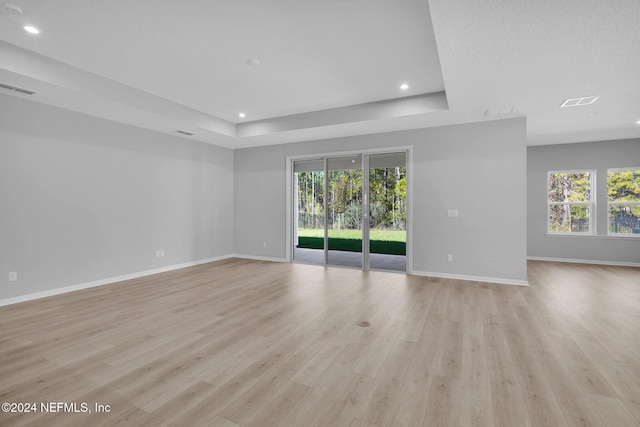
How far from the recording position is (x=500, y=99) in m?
3.89

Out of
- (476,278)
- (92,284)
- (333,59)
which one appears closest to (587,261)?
(476,278)

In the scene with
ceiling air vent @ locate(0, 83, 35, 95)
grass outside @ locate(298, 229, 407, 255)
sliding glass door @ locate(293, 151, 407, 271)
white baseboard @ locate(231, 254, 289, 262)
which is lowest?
white baseboard @ locate(231, 254, 289, 262)

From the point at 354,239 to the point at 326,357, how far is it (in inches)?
162

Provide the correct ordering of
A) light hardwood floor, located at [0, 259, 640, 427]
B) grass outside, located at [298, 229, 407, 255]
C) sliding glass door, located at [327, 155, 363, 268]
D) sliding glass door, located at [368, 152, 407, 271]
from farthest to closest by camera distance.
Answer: sliding glass door, located at [327, 155, 363, 268]
grass outside, located at [298, 229, 407, 255]
sliding glass door, located at [368, 152, 407, 271]
light hardwood floor, located at [0, 259, 640, 427]

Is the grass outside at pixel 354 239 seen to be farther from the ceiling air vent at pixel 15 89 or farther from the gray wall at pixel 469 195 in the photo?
the ceiling air vent at pixel 15 89

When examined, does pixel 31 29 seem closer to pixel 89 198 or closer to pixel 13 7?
pixel 13 7

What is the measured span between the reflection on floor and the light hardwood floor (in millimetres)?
1718

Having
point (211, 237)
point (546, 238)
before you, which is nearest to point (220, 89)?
point (211, 237)

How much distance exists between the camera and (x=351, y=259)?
6.70m

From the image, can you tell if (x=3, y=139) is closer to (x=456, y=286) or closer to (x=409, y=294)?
(x=409, y=294)

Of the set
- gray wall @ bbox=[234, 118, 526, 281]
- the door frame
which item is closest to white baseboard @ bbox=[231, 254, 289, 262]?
the door frame

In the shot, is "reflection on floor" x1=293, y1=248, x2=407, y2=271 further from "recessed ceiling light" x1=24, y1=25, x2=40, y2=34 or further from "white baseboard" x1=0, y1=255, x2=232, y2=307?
"recessed ceiling light" x1=24, y1=25, x2=40, y2=34

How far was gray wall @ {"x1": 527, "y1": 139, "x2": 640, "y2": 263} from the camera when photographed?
20.4 ft

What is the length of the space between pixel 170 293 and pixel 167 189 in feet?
7.64
